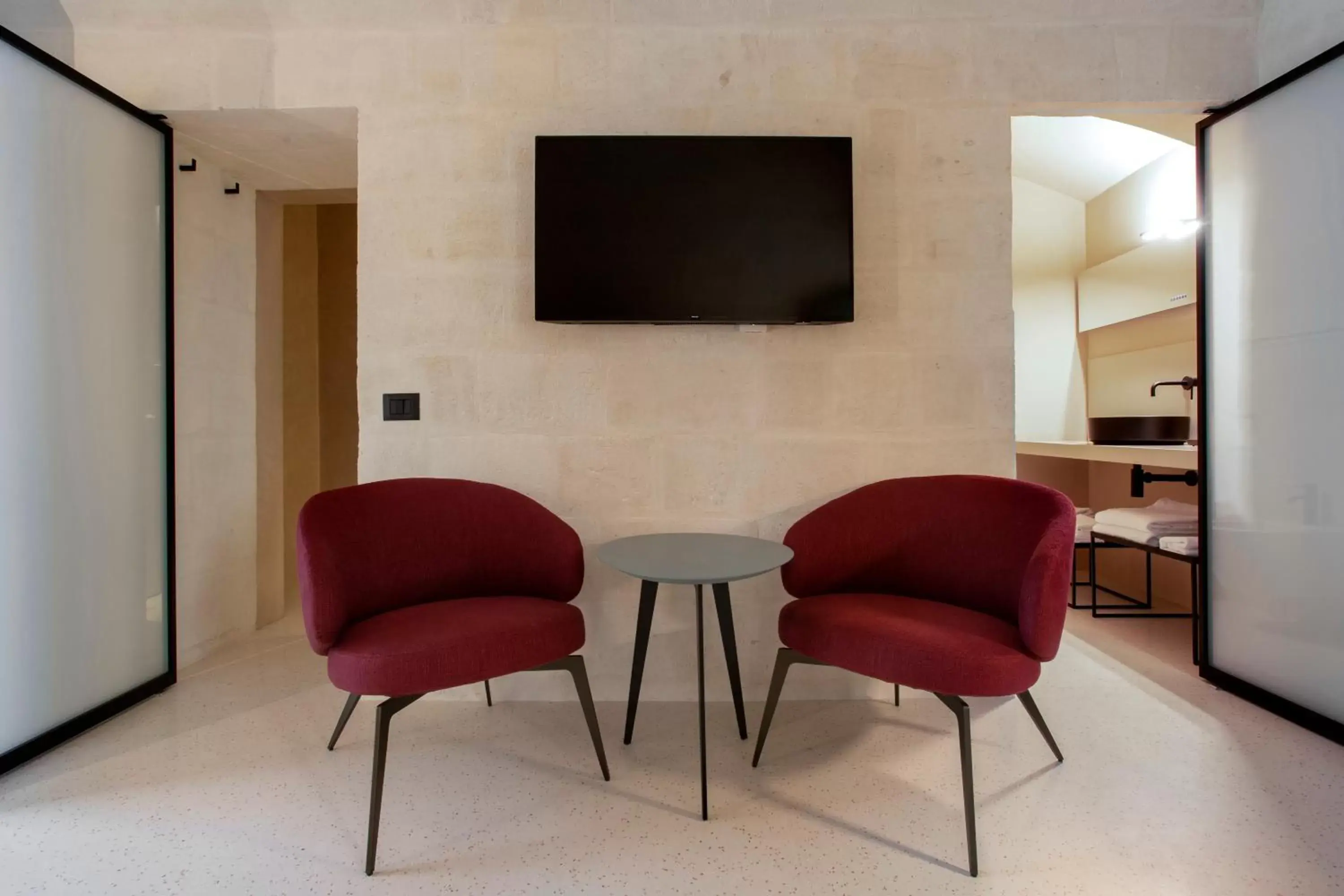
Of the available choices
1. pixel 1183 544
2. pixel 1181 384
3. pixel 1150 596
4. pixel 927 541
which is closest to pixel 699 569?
pixel 927 541

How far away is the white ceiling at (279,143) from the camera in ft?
8.02

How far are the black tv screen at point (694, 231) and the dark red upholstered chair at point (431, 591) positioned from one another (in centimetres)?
76

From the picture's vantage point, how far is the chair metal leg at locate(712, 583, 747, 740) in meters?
1.99

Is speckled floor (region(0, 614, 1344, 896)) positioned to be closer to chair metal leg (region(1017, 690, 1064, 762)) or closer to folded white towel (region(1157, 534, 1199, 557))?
chair metal leg (region(1017, 690, 1064, 762))

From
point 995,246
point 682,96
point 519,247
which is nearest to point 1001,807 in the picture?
point 995,246

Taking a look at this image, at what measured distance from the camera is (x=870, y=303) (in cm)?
238

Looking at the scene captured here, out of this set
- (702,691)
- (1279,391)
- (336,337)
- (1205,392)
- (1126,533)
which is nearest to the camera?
(702,691)

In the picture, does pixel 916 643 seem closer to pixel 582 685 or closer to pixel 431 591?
pixel 582 685

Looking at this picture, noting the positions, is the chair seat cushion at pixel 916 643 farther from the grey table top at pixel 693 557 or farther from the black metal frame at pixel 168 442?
the black metal frame at pixel 168 442

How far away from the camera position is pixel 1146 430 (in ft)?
10.1

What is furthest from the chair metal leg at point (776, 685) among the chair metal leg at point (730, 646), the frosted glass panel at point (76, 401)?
the frosted glass panel at point (76, 401)

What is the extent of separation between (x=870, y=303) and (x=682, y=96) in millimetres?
1041

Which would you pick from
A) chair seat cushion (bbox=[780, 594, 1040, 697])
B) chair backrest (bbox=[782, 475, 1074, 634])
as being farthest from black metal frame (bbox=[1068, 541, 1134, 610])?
chair seat cushion (bbox=[780, 594, 1040, 697])

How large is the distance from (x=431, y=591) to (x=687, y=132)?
1.87 m
